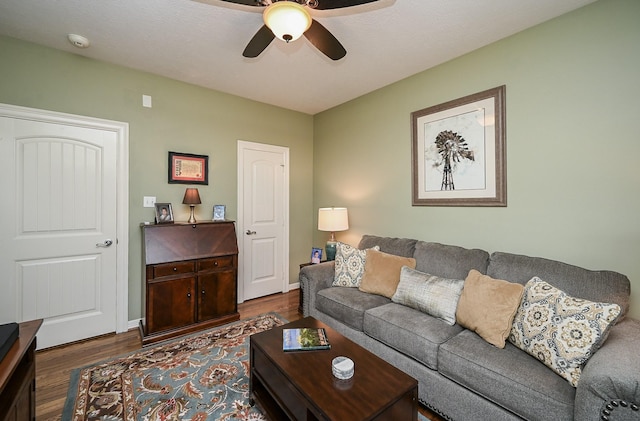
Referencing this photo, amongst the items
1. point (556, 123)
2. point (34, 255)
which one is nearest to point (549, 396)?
point (556, 123)

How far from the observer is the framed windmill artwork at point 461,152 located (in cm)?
229

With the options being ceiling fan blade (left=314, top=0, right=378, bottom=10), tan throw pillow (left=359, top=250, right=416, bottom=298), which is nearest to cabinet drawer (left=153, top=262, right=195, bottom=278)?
tan throw pillow (left=359, top=250, right=416, bottom=298)

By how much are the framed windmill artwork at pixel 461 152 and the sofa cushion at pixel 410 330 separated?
1157 millimetres

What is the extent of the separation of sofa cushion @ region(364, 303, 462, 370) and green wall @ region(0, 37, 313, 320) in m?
2.21

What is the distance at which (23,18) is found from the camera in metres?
2.03

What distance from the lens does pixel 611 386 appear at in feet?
3.40

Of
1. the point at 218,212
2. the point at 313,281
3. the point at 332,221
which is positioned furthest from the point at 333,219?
the point at 218,212

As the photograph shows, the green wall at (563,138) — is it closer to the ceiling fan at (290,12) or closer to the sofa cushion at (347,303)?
the sofa cushion at (347,303)

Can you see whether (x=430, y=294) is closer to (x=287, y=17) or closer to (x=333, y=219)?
(x=333, y=219)

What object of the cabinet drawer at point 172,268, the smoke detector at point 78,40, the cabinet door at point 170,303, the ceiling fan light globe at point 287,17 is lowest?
the cabinet door at point 170,303

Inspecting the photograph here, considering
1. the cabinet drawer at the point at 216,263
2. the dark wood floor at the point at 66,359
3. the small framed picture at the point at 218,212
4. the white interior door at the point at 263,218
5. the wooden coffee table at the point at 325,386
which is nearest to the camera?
the wooden coffee table at the point at 325,386

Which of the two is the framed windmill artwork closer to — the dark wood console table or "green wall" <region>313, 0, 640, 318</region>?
"green wall" <region>313, 0, 640, 318</region>

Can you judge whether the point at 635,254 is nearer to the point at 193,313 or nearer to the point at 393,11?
the point at 393,11

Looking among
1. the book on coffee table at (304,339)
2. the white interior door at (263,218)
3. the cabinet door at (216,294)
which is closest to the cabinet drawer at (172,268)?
the cabinet door at (216,294)
